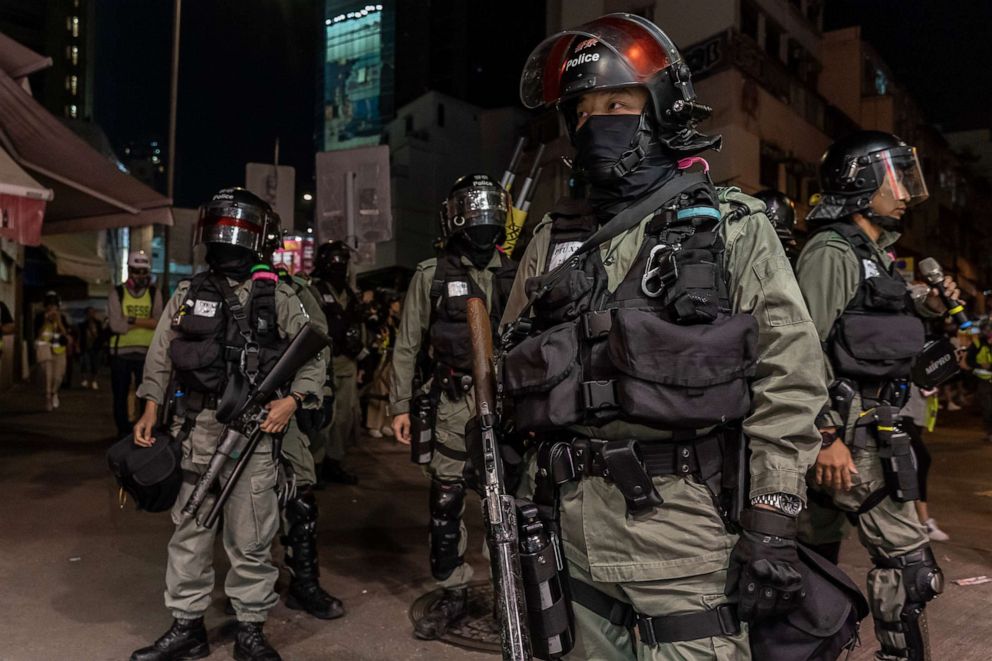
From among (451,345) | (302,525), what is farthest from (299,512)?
(451,345)

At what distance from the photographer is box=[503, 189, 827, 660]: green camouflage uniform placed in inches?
77.4

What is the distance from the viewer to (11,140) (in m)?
7.39

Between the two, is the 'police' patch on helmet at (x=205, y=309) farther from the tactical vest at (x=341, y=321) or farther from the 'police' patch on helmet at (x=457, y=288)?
the tactical vest at (x=341, y=321)

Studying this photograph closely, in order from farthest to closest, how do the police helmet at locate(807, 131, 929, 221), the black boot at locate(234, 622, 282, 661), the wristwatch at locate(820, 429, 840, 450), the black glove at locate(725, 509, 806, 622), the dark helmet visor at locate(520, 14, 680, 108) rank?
1. the black boot at locate(234, 622, 282, 661)
2. the police helmet at locate(807, 131, 929, 221)
3. the wristwatch at locate(820, 429, 840, 450)
4. the dark helmet visor at locate(520, 14, 680, 108)
5. the black glove at locate(725, 509, 806, 622)

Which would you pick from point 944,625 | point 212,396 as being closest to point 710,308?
point 212,396

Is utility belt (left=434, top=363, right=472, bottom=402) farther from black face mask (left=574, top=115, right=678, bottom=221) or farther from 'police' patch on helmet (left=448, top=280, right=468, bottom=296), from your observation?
black face mask (left=574, top=115, right=678, bottom=221)

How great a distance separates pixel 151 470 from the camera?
3.90 metres

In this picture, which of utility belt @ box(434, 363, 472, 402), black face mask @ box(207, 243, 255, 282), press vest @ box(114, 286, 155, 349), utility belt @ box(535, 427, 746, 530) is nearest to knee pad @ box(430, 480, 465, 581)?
utility belt @ box(434, 363, 472, 402)

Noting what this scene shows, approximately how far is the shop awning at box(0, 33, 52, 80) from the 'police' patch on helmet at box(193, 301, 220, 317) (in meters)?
4.99

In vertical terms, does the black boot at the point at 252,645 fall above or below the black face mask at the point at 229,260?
below

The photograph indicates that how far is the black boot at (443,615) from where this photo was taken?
4.15 metres

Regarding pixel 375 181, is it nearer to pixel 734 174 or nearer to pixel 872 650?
pixel 872 650

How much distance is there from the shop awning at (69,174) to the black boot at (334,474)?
3.00m

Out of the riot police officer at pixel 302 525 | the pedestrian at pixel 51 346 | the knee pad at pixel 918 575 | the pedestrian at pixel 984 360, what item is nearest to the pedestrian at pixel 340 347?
the riot police officer at pixel 302 525
